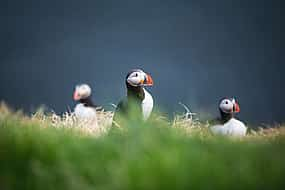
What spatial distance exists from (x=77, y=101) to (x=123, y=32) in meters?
Result: 0.61

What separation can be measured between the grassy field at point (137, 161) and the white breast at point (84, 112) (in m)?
1.53

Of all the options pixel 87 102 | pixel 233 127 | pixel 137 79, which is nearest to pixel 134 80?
pixel 137 79

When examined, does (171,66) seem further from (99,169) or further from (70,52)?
(99,169)

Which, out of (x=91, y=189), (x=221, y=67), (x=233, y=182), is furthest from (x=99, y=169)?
(x=221, y=67)

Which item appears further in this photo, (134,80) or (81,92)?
(81,92)

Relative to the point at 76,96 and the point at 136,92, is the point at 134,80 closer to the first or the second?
the point at 136,92

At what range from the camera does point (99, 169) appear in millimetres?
1415

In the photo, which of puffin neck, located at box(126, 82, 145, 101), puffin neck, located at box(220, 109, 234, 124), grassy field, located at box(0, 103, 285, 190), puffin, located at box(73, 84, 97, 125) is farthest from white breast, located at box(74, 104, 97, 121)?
grassy field, located at box(0, 103, 285, 190)

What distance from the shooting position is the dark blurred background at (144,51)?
306 cm

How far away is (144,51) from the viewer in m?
3.28

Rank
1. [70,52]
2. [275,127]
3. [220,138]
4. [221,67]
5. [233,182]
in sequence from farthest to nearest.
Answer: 1. [70,52]
2. [221,67]
3. [275,127]
4. [220,138]
5. [233,182]

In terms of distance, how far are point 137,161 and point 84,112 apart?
2.05 metres

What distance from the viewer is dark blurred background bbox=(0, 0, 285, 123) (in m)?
3.06

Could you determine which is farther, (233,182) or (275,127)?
(275,127)
